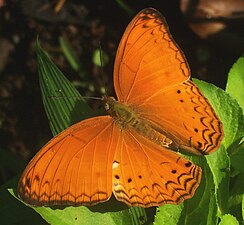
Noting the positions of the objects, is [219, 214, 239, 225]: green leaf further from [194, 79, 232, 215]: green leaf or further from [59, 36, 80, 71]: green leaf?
[59, 36, 80, 71]: green leaf

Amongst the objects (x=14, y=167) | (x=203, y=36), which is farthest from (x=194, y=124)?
(x=203, y=36)

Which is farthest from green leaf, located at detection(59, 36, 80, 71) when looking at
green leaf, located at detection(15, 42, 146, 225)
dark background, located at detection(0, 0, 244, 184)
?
green leaf, located at detection(15, 42, 146, 225)

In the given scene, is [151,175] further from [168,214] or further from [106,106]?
[106,106]

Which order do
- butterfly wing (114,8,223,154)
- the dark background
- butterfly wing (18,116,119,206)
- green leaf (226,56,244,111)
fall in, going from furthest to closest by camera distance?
the dark background → green leaf (226,56,244,111) → butterfly wing (114,8,223,154) → butterfly wing (18,116,119,206)

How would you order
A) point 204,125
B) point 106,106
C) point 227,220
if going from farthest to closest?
1. point 106,106
2. point 204,125
3. point 227,220

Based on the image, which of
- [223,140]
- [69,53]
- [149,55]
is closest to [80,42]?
[69,53]

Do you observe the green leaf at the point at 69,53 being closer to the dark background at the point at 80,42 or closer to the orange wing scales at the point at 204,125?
the dark background at the point at 80,42

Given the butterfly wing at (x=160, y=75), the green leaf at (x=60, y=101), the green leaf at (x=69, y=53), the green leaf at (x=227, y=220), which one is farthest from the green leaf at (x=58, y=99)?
the green leaf at (x=69, y=53)
